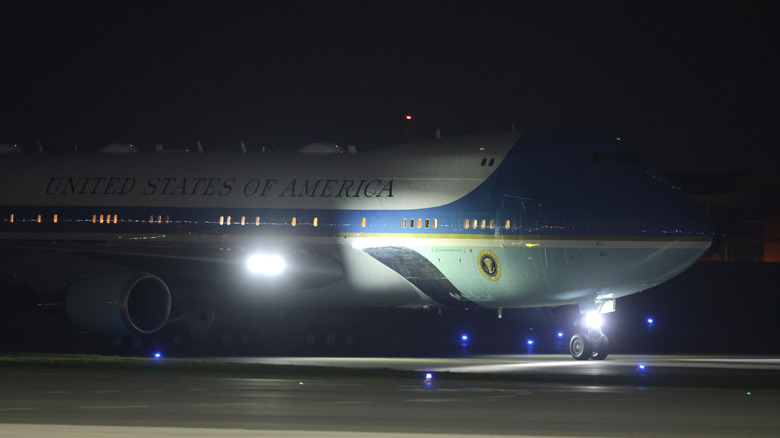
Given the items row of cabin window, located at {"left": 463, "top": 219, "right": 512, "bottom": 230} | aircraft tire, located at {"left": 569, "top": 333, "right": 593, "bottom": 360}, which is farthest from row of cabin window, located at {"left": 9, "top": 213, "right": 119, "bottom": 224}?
aircraft tire, located at {"left": 569, "top": 333, "right": 593, "bottom": 360}

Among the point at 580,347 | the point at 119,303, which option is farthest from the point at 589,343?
the point at 119,303

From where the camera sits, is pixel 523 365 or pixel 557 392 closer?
pixel 557 392

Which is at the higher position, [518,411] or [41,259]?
[41,259]

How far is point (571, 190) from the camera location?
107 ft

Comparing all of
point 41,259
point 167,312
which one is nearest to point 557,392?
point 167,312

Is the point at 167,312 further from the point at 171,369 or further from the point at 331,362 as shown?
the point at 171,369

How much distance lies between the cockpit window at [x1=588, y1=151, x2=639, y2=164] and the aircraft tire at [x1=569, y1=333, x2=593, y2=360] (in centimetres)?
437

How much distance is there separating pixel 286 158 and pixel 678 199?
11.7m

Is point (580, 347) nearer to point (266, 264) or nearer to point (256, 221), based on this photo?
point (266, 264)

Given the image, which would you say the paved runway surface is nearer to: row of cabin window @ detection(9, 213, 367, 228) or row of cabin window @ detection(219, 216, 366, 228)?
row of cabin window @ detection(219, 216, 366, 228)

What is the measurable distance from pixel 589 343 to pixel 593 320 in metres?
0.77

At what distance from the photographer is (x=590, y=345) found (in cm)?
3256

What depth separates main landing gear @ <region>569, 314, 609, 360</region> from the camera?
32.6 metres

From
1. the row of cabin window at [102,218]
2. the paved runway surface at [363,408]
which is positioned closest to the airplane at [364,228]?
the row of cabin window at [102,218]
